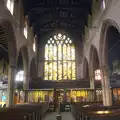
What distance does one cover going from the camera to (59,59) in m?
24.8

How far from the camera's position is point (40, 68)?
79.5ft

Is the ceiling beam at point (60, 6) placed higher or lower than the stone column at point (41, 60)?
higher

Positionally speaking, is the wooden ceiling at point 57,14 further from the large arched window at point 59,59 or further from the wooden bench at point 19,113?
the wooden bench at point 19,113

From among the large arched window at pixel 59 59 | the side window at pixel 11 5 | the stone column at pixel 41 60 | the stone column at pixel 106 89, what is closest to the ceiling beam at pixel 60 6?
the side window at pixel 11 5

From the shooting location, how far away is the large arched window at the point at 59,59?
78.8ft

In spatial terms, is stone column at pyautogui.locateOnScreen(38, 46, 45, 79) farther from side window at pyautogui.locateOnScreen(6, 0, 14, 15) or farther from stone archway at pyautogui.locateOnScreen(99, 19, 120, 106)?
side window at pyautogui.locateOnScreen(6, 0, 14, 15)

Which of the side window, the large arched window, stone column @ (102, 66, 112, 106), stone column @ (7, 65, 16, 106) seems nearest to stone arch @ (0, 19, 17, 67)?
stone column @ (7, 65, 16, 106)

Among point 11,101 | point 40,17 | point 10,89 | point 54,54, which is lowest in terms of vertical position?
point 11,101

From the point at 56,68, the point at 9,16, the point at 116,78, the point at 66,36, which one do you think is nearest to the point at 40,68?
the point at 56,68

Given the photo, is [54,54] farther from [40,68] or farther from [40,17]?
[40,17]

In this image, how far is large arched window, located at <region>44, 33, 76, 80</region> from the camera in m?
24.0

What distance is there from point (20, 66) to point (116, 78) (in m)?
12.7

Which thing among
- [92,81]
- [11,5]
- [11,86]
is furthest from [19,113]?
[92,81]

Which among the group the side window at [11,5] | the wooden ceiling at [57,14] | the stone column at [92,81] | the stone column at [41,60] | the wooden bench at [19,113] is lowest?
the wooden bench at [19,113]
